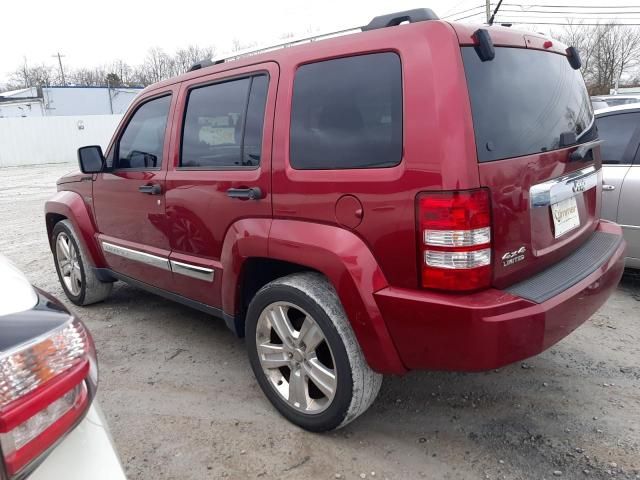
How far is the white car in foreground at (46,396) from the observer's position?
1.04 metres

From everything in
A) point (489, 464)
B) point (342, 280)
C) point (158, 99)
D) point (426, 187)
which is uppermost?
point (158, 99)

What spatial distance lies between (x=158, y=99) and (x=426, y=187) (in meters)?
2.37

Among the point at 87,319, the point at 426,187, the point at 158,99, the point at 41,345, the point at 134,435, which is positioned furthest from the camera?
the point at 87,319

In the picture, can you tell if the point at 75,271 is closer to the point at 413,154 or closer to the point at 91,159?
the point at 91,159

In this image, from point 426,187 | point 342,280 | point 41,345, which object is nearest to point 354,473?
point 342,280

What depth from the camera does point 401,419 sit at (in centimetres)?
280

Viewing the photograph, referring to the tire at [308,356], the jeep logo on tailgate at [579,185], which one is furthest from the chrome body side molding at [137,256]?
the jeep logo on tailgate at [579,185]

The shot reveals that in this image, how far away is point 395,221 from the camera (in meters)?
2.15

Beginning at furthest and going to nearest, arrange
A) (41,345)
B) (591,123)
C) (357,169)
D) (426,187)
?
1. (591,123)
2. (357,169)
3. (426,187)
4. (41,345)

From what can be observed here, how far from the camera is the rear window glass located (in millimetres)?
2135

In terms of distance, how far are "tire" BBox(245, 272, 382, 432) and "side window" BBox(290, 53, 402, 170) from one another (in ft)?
2.07

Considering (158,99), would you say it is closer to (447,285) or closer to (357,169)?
(357,169)

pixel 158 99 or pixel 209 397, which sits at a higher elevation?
pixel 158 99

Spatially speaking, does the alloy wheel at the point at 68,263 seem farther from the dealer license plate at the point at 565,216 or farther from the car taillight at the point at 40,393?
the dealer license plate at the point at 565,216
